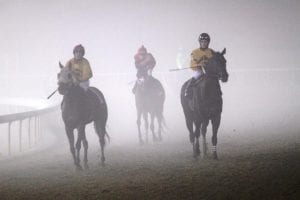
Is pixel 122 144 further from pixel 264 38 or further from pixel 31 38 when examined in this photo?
pixel 31 38

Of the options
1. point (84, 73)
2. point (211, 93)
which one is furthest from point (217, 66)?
point (84, 73)

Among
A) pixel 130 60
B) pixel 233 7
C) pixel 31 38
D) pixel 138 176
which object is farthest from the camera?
pixel 31 38

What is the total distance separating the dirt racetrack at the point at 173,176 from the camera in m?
9.18

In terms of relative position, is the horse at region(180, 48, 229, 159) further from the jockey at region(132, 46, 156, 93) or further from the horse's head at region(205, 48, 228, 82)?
the jockey at region(132, 46, 156, 93)

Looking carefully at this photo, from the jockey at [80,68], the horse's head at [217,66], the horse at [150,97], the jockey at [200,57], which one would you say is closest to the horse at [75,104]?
the jockey at [80,68]

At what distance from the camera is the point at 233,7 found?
78.7m

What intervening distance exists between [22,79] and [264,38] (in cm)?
2985

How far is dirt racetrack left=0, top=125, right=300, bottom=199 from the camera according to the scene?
9180 millimetres

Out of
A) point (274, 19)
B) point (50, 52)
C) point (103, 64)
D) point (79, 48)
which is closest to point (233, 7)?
point (274, 19)

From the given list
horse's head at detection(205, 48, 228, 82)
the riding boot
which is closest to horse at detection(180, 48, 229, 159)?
horse's head at detection(205, 48, 228, 82)

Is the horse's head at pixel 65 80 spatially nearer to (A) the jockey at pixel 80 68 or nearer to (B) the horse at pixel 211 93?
(A) the jockey at pixel 80 68

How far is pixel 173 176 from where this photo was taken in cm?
1062

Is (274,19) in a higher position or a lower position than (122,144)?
higher

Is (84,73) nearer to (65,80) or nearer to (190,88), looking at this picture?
(65,80)
